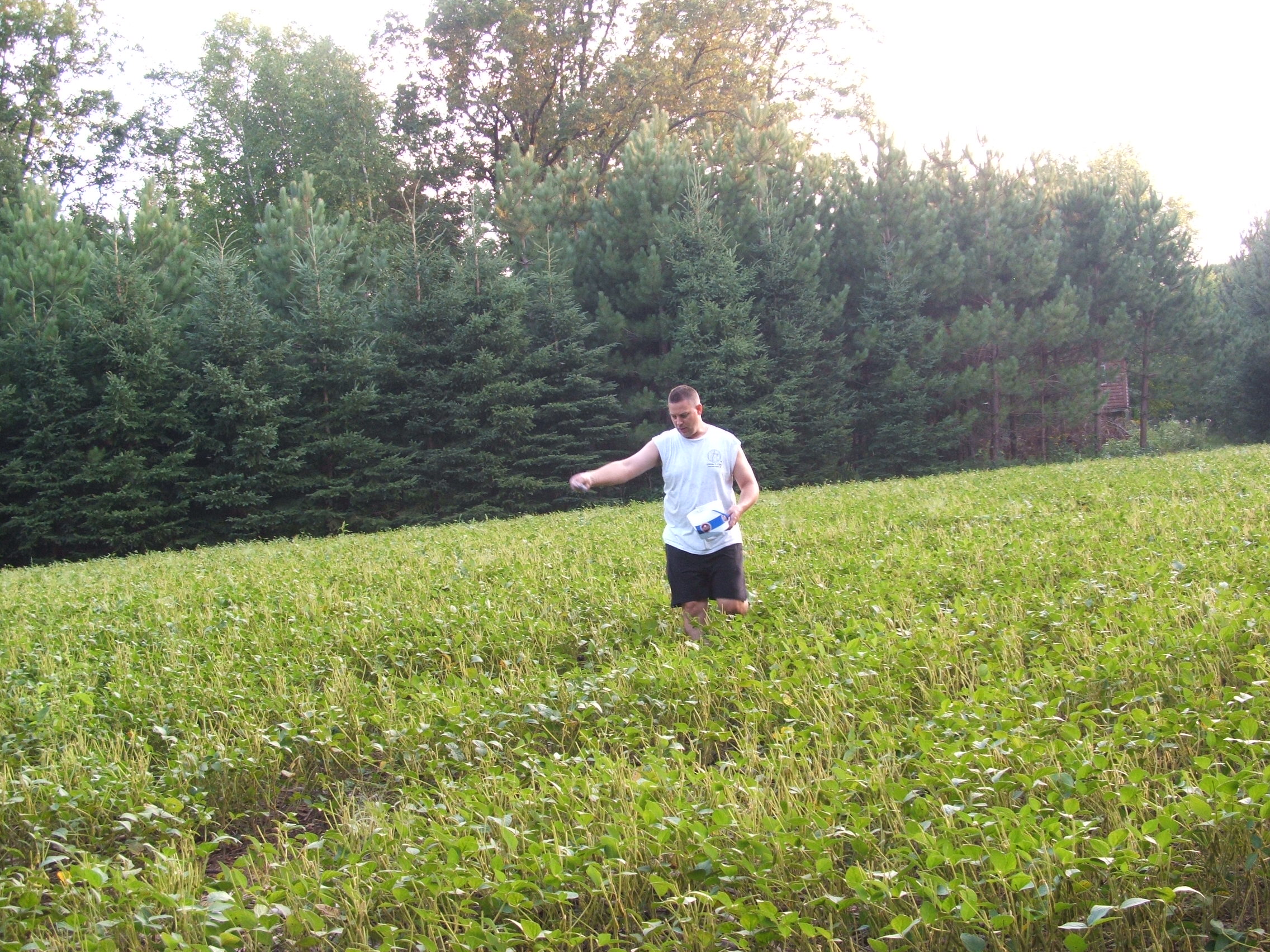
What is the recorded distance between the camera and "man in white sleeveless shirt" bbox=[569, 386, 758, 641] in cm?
739

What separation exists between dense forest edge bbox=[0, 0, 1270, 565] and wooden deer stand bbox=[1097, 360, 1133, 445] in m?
0.20

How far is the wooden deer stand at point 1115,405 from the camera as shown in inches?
1391

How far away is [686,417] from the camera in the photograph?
24.1 feet

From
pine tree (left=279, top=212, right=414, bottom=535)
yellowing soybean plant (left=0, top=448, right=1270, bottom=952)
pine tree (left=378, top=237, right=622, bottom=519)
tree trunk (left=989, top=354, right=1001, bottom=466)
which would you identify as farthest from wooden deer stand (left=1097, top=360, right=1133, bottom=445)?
yellowing soybean plant (left=0, top=448, right=1270, bottom=952)

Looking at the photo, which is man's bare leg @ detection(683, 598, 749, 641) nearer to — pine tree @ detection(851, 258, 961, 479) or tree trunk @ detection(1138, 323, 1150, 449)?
pine tree @ detection(851, 258, 961, 479)

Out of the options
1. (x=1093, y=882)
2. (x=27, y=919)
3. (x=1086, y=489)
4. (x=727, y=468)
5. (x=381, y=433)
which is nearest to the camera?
(x=1093, y=882)

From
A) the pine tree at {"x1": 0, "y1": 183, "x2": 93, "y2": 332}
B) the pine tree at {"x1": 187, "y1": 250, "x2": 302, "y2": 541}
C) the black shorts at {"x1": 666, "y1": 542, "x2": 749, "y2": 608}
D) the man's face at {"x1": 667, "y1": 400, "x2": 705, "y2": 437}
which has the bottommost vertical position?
the black shorts at {"x1": 666, "y1": 542, "x2": 749, "y2": 608}

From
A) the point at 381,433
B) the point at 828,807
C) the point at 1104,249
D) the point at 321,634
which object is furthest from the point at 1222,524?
the point at 1104,249

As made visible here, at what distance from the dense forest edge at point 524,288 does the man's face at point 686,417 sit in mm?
17532

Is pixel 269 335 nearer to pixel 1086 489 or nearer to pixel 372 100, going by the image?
pixel 372 100

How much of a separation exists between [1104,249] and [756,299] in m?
13.3

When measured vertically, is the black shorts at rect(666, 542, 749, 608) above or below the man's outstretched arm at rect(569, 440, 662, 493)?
below

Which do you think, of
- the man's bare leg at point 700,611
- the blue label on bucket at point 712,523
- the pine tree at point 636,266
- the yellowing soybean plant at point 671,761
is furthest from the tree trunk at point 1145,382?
the blue label on bucket at point 712,523

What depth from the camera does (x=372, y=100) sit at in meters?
37.3
